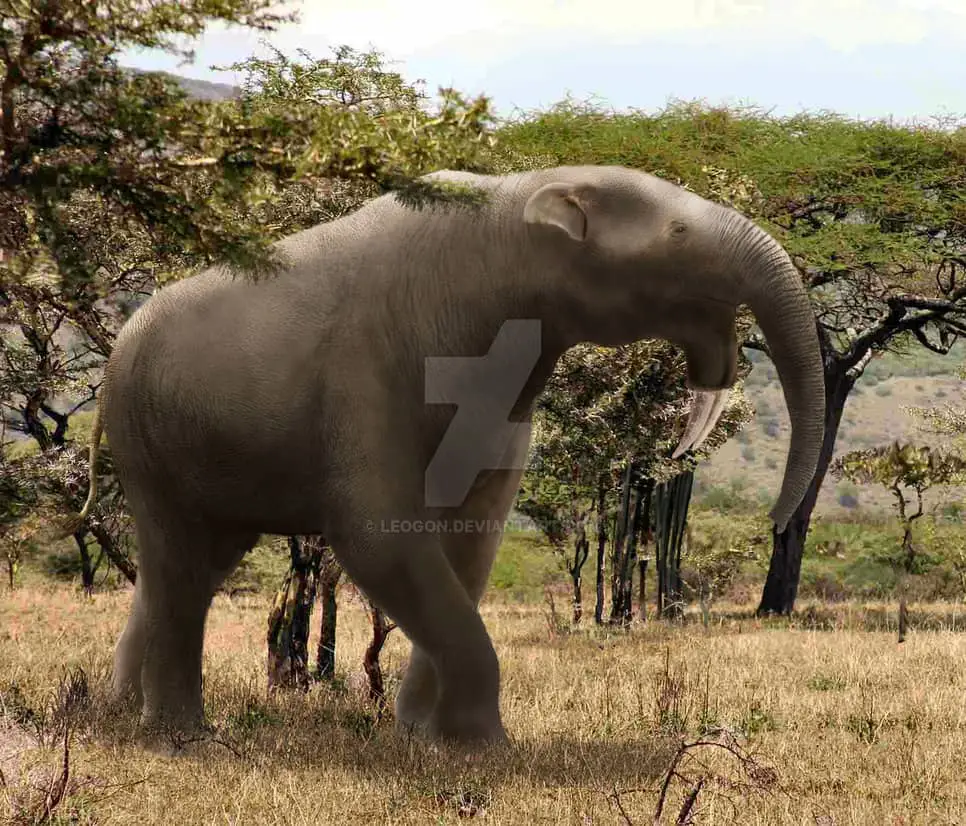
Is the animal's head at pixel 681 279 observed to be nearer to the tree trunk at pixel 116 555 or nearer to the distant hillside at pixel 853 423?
the tree trunk at pixel 116 555

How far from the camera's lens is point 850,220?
80.6ft

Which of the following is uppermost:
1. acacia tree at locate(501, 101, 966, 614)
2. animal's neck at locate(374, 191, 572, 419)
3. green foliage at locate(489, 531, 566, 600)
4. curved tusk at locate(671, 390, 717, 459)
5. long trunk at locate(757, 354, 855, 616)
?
acacia tree at locate(501, 101, 966, 614)

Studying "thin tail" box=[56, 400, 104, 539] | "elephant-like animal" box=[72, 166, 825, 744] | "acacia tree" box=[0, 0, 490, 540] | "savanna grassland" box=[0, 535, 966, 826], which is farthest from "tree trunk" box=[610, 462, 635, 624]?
"acacia tree" box=[0, 0, 490, 540]

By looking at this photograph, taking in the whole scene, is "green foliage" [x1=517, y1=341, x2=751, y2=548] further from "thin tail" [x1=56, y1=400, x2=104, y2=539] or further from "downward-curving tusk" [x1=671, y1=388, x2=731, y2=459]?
"downward-curving tusk" [x1=671, y1=388, x2=731, y2=459]

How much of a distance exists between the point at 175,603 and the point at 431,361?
216 cm

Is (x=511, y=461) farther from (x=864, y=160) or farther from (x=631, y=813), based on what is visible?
(x=864, y=160)

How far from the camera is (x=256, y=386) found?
6.55m

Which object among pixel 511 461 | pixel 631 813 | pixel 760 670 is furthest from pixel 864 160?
pixel 631 813

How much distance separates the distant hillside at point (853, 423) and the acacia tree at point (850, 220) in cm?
5740

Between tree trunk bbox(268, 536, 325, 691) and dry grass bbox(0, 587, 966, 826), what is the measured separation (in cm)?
29

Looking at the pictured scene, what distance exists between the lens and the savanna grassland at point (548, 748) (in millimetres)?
5391

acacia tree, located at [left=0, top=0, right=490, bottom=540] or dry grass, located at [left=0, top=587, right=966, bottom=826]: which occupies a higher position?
acacia tree, located at [left=0, top=0, right=490, bottom=540]

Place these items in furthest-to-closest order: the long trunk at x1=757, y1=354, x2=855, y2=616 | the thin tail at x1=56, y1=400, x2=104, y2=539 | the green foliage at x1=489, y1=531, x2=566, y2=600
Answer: the green foliage at x1=489, y1=531, x2=566, y2=600, the long trunk at x1=757, y1=354, x2=855, y2=616, the thin tail at x1=56, y1=400, x2=104, y2=539

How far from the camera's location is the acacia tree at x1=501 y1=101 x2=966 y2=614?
21.9 m
